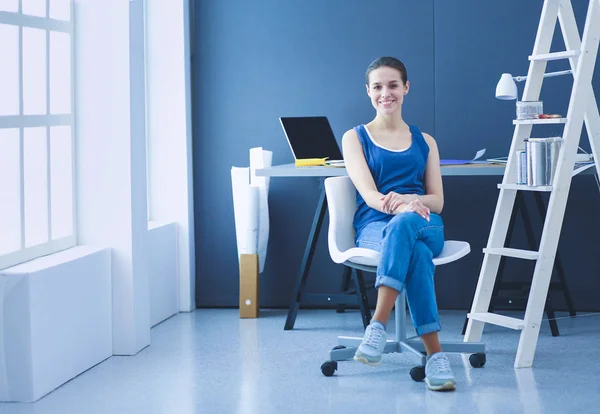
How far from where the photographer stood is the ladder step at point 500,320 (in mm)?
3826

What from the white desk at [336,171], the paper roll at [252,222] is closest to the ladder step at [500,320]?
the white desk at [336,171]

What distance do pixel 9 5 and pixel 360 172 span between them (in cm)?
155

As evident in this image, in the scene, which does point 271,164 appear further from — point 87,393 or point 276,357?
point 87,393

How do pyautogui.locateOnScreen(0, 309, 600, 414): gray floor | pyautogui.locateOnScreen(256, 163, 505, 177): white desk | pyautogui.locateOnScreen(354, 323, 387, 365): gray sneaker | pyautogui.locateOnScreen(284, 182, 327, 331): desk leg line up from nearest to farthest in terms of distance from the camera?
1. pyautogui.locateOnScreen(0, 309, 600, 414): gray floor
2. pyautogui.locateOnScreen(354, 323, 387, 365): gray sneaker
3. pyautogui.locateOnScreen(256, 163, 505, 177): white desk
4. pyautogui.locateOnScreen(284, 182, 327, 331): desk leg

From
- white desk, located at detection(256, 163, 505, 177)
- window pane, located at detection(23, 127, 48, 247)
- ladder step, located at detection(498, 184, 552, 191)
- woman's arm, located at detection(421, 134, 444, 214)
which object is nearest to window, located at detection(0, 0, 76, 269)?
window pane, located at detection(23, 127, 48, 247)

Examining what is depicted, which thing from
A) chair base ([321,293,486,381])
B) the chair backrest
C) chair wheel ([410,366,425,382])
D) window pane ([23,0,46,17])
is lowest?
chair wheel ([410,366,425,382])

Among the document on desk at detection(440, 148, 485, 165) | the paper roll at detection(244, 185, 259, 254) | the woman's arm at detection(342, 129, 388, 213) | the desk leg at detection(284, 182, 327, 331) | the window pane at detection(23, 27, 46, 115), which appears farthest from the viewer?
the paper roll at detection(244, 185, 259, 254)

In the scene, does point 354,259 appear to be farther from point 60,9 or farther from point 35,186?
point 60,9

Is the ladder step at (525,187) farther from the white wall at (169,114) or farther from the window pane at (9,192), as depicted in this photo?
the window pane at (9,192)

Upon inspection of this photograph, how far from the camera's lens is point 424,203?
150 inches

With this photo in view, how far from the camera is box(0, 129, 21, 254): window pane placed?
342cm

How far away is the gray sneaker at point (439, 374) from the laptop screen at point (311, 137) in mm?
1635

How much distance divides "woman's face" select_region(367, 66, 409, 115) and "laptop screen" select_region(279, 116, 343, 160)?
96 cm

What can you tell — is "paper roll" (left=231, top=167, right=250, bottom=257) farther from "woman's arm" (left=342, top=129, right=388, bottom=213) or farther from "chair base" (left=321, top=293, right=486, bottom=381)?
"chair base" (left=321, top=293, right=486, bottom=381)
